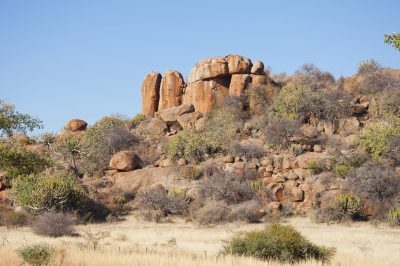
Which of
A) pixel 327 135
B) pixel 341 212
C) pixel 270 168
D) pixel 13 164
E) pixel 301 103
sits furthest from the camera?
pixel 301 103

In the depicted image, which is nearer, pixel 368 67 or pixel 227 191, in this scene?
pixel 227 191

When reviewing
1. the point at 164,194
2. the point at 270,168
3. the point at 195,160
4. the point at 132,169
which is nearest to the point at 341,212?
the point at 270,168

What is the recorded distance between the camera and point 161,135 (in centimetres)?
4325

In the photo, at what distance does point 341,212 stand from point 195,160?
42.7 feet

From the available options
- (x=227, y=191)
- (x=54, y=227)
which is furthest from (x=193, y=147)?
(x=54, y=227)

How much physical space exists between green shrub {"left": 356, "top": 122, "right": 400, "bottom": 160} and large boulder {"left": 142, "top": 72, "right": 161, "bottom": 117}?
24.5 metres

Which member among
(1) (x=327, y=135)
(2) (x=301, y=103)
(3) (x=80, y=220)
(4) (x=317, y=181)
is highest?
(2) (x=301, y=103)

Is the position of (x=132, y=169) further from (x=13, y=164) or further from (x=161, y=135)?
(x=13, y=164)

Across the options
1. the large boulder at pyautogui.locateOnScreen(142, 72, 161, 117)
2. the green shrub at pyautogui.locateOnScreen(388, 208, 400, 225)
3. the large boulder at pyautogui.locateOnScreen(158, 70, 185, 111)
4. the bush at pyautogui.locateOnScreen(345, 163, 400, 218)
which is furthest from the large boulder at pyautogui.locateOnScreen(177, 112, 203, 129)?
the green shrub at pyautogui.locateOnScreen(388, 208, 400, 225)

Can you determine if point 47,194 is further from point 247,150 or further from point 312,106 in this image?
point 312,106

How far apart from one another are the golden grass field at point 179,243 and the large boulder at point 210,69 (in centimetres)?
2268

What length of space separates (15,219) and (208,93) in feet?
85.0

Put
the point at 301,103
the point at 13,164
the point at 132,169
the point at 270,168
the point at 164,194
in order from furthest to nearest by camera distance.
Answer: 1. the point at 301,103
2. the point at 132,169
3. the point at 270,168
4. the point at 164,194
5. the point at 13,164

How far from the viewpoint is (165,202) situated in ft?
90.2
